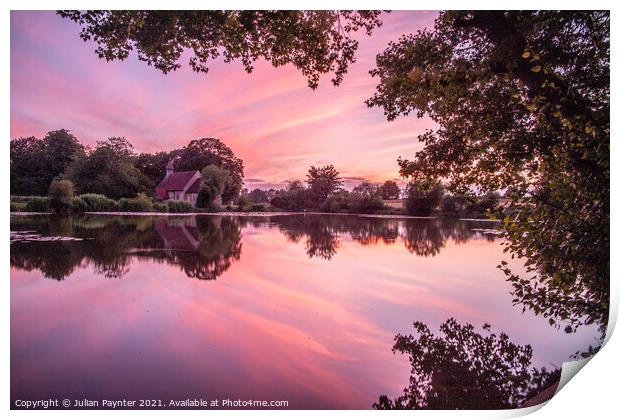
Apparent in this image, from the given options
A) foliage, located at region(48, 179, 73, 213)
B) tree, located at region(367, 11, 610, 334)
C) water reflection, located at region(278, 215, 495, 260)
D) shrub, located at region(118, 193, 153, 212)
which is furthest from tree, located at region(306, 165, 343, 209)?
foliage, located at region(48, 179, 73, 213)

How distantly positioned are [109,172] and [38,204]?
2.21ft

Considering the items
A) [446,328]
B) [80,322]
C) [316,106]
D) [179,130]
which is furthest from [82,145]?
[446,328]

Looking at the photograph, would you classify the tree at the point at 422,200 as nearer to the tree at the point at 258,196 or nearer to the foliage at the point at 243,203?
the tree at the point at 258,196

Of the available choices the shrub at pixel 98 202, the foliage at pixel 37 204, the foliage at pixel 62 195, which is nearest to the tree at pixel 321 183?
the shrub at pixel 98 202

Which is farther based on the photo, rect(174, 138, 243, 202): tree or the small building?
the small building

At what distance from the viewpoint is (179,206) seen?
4207mm

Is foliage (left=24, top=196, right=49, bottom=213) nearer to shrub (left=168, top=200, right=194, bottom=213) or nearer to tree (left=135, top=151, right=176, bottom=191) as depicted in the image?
tree (left=135, top=151, right=176, bottom=191)

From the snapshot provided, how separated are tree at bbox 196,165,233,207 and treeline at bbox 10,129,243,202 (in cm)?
4

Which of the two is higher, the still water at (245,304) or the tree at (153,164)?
the tree at (153,164)

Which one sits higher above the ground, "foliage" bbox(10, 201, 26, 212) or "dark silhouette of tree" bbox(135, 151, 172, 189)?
"dark silhouette of tree" bbox(135, 151, 172, 189)

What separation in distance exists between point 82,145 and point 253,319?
7.35 feet

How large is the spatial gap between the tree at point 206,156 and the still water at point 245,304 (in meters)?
0.63

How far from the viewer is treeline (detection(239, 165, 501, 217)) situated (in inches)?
162

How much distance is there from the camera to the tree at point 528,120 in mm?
2994
